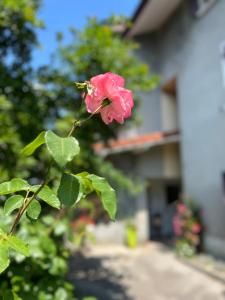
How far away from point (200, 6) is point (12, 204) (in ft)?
40.4

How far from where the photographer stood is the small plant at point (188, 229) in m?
11.8

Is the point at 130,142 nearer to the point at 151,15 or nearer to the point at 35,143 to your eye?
the point at 151,15

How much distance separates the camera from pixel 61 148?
4.28ft

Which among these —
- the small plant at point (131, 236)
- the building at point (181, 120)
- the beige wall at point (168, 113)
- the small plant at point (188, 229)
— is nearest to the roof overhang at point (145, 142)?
the building at point (181, 120)

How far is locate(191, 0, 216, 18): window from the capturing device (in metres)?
11.8

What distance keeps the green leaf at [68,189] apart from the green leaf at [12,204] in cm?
28

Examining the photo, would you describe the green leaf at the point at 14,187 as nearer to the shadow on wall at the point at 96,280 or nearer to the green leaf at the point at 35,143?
the green leaf at the point at 35,143

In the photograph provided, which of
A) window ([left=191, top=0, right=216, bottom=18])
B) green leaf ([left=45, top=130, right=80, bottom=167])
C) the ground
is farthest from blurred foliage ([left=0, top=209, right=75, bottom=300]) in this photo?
window ([left=191, top=0, right=216, bottom=18])

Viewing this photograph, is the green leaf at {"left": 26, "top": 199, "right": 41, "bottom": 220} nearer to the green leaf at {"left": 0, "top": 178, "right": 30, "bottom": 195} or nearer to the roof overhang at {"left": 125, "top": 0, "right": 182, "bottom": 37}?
the green leaf at {"left": 0, "top": 178, "right": 30, "bottom": 195}

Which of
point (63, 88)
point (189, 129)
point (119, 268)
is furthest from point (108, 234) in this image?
point (63, 88)

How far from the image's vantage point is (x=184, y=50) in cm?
1367

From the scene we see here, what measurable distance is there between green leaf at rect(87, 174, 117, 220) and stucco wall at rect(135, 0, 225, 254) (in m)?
10.1

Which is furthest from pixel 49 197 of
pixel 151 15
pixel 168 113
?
pixel 168 113

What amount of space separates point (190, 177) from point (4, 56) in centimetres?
889
